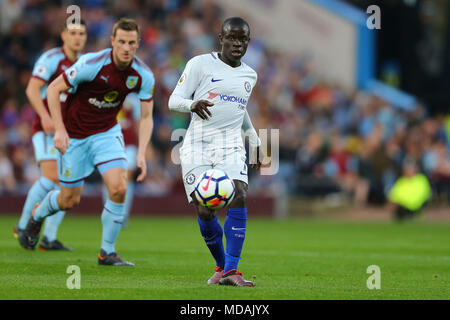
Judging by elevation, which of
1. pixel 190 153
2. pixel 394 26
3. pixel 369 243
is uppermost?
pixel 394 26

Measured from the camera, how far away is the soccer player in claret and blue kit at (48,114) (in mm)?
10641

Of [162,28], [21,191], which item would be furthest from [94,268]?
[162,28]

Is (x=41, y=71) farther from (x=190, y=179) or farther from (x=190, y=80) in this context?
(x=190, y=179)

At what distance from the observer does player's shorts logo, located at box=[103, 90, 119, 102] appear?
950 cm

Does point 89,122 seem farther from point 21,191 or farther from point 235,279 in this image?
point 21,191

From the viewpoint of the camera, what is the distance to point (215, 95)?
25.7 ft

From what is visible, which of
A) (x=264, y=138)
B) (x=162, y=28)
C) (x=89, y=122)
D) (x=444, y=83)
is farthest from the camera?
(x=444, y=83)

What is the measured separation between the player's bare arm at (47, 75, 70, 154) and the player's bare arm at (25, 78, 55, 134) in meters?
1.05

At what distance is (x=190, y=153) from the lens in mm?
7840

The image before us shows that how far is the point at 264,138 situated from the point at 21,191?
5723 millimetres

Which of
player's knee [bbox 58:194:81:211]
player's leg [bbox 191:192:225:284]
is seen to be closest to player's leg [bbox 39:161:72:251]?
player's knee [bbox 58:194:81:211]

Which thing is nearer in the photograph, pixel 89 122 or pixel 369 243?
pixel 89 122

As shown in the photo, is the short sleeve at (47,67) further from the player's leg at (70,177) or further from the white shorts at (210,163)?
the white shorts at (210,163)

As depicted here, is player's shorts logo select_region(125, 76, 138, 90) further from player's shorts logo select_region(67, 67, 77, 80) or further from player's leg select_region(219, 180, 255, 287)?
player's leg select_region(219, 180, 255, 287)
